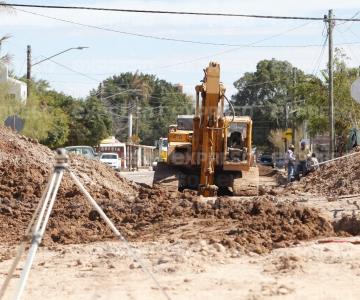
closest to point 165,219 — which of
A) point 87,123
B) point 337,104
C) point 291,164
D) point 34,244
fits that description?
point 34,244

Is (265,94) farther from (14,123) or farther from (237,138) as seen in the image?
(237,138)

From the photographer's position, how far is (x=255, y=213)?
15.4 m

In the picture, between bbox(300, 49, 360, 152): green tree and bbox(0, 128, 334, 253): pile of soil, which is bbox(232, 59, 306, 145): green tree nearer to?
bbox(300, 49, 360, 152): green tree

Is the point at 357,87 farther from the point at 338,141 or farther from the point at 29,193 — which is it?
the point at 338,141

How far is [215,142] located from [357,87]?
6.79 meters

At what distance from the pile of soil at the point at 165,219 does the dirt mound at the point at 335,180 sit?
5.70 m

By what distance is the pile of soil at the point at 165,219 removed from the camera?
13.7 m

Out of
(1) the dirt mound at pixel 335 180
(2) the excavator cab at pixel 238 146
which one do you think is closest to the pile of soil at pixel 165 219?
(2) the excavator cab at pixel 238 146

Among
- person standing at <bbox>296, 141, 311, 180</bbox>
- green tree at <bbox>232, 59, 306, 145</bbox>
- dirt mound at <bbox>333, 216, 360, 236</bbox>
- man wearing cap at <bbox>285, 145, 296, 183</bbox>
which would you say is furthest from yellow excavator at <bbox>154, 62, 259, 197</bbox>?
green tree at <bbox>232, 59, 306, 145</bbox>

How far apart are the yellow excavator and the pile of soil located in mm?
3562

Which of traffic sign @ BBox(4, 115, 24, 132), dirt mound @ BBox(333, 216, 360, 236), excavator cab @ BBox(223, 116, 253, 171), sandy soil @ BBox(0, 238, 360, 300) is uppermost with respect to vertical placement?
traffic sign @ BBox(4, 115, 24, 132)

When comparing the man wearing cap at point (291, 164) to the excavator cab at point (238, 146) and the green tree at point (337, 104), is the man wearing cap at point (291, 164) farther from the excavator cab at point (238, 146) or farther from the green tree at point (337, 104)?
the green tree at point (337, 104)

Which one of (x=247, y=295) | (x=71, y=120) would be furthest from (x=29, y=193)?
(x=71, y=120)

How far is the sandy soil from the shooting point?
10.2m
